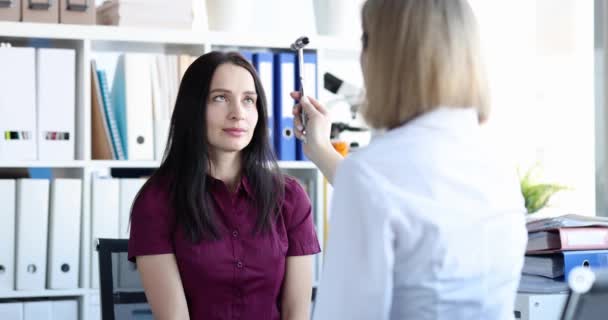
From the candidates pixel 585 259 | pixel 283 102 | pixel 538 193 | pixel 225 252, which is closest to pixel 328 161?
pixel 225 252

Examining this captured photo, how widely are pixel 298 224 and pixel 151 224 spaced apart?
366mm

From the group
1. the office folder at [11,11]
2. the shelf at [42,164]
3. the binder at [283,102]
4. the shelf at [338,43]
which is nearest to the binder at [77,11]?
the office folder at [11,11]

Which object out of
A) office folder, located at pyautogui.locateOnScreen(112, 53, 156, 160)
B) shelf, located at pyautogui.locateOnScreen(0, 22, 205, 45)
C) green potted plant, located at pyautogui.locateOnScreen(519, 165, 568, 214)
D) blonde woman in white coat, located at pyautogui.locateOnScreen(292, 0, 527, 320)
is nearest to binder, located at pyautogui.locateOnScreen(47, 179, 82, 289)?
office folder, located at pyautogui.locateOnScreen(112, 53, 156, 160)

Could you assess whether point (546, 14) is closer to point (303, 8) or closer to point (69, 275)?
point (303, 8)

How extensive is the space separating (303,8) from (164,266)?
2.06 metres

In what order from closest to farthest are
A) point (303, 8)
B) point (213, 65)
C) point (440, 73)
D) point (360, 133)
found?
point (440, 73)
point (213, 65)
point (360, 133)
point (303, 8)

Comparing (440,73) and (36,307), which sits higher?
(440,73)

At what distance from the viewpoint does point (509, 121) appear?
12.7 ft

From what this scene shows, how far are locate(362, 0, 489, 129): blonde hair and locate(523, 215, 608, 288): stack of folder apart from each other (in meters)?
1.01

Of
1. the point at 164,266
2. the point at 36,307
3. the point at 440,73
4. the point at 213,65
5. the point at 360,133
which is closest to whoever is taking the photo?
the point at 440,73

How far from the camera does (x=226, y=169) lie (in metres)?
2.23

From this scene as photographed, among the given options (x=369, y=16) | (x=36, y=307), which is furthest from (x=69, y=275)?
(x=369, y=16)

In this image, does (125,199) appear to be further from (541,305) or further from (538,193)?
→ (538,193)

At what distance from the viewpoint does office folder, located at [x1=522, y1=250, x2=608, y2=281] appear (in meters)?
2.14
